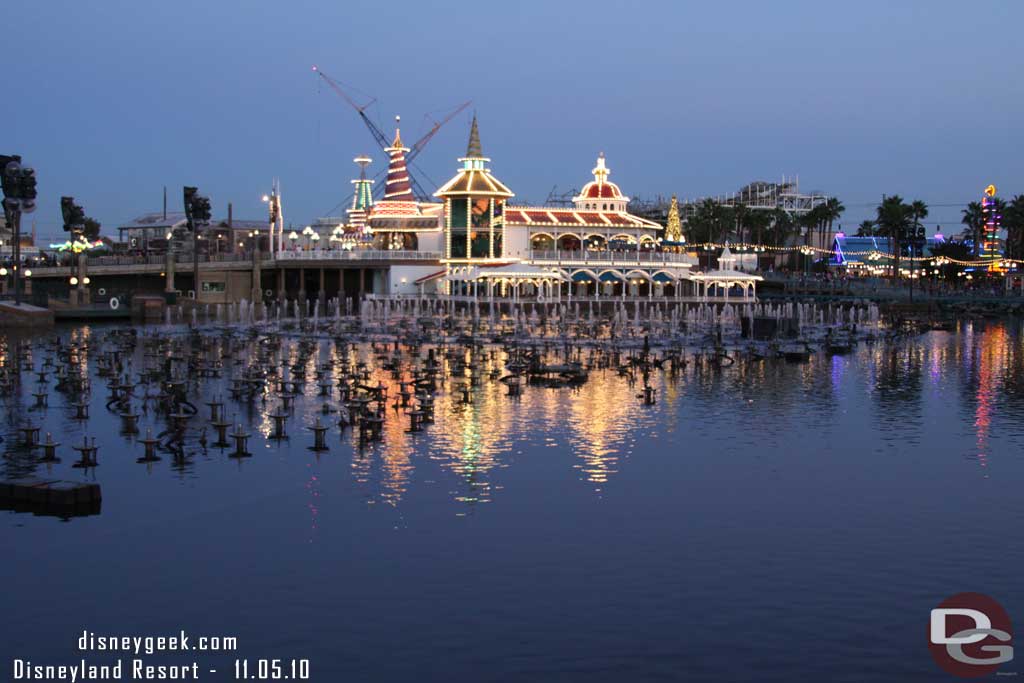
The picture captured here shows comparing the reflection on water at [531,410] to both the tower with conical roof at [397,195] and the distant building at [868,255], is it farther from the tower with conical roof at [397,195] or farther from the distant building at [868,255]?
the distant building at [868,255]

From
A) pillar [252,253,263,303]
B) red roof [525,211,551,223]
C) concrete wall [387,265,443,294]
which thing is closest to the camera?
pillar [252,253,263,303]

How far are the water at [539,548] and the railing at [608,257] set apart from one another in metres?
69.7

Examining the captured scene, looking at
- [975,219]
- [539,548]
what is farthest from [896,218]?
[539,548]

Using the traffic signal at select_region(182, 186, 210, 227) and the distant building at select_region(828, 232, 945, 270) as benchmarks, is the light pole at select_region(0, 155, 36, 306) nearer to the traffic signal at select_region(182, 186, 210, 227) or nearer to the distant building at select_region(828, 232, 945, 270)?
the traffic signal at select_region(182, 186, 210, 227)

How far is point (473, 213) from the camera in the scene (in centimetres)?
11388

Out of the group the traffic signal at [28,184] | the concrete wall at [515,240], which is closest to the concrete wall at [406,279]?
the concrete wall at [515,240]

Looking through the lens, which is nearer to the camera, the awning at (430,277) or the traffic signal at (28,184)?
the traffic signal at (28,184)

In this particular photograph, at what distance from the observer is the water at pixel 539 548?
2098 cm
